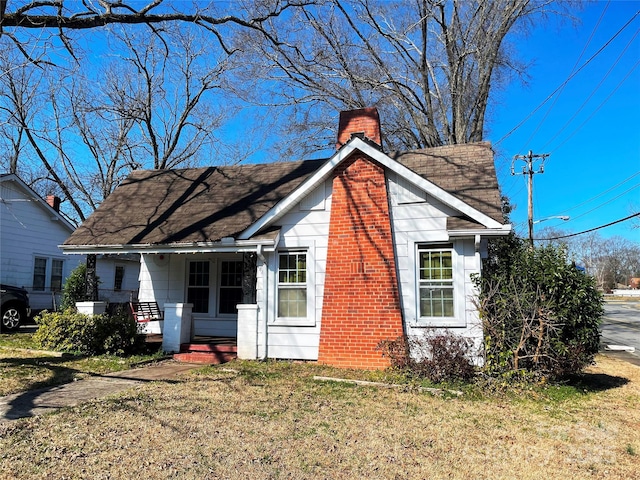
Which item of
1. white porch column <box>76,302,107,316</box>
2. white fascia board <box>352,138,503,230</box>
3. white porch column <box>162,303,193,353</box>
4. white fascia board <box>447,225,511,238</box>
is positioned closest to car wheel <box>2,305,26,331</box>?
white porch column <box>76,302,107,316</box>

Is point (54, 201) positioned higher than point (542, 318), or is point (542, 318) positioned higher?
point (54, 201)

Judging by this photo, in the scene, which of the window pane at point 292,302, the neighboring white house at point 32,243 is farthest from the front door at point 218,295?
the neighboring white house at point 32,243

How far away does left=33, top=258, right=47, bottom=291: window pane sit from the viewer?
64.6ft

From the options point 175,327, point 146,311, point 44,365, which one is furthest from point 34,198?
point 44,365

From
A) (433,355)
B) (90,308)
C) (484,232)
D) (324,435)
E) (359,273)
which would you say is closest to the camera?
(324,435)

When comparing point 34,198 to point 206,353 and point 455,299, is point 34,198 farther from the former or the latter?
point 455,299

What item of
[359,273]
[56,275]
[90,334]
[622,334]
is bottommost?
[622,334]

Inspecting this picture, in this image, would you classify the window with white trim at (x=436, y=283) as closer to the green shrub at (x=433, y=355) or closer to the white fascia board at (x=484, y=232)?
the green shrub at (x=433, y=355)

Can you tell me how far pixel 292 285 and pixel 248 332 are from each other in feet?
4.70

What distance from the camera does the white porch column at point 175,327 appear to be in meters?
10.8

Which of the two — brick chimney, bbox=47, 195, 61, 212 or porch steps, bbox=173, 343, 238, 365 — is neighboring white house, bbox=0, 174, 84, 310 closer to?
brick chimney, bbox=47, 195, 61, 212

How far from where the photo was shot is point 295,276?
10203mm

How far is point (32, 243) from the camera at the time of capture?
1970cm

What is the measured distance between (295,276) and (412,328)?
2.81 meters
